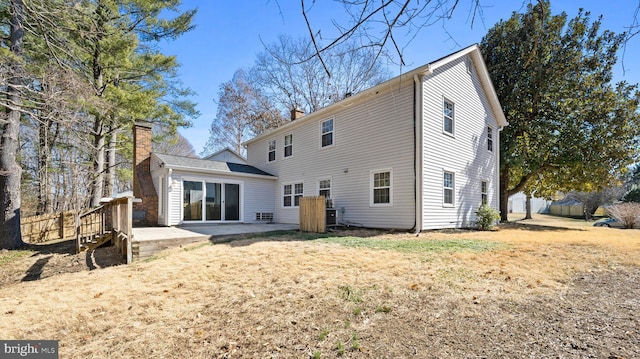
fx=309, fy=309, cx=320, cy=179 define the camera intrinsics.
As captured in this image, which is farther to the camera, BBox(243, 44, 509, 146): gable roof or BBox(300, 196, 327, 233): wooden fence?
BBox(300, 196, 327, 233): wooden fence

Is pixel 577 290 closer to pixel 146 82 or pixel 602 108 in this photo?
pixel 602 108

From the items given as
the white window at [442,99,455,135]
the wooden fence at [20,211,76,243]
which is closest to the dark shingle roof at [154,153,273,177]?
the wooden fence at [20,211,76,243]

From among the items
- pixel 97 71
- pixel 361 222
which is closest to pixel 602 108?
pixel 361 222

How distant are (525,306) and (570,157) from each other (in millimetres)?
15058

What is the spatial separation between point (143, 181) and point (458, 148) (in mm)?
13055

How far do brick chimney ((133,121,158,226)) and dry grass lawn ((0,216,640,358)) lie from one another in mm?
6195

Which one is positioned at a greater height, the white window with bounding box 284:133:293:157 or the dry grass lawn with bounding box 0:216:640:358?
the white window with bounding box 284:133:293:157

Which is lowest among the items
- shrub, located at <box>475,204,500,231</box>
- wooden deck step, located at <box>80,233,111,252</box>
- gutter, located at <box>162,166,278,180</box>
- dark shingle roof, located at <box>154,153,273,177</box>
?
wooden deck step, located at <box>80,233,111,252</box>

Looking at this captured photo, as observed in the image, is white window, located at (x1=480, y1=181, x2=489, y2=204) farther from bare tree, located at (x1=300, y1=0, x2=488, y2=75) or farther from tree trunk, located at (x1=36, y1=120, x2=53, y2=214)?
tree trunk, located at (x1=36, y1=120, x2=53, y2=214)

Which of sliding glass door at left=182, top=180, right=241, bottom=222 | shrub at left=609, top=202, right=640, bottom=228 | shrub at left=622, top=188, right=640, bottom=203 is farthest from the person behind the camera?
shrub at left=622, top=188, right=640, bottom=203

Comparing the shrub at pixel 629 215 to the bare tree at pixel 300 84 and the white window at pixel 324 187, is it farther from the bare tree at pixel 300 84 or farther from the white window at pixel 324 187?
the bare tree at pixel 300 84

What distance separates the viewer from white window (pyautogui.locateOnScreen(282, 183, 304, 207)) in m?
14.3

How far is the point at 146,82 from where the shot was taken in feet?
52.9

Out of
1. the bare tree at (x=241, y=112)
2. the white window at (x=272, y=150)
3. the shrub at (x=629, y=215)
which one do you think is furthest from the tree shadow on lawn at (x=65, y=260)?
the shrub at (x=629, y=215)
